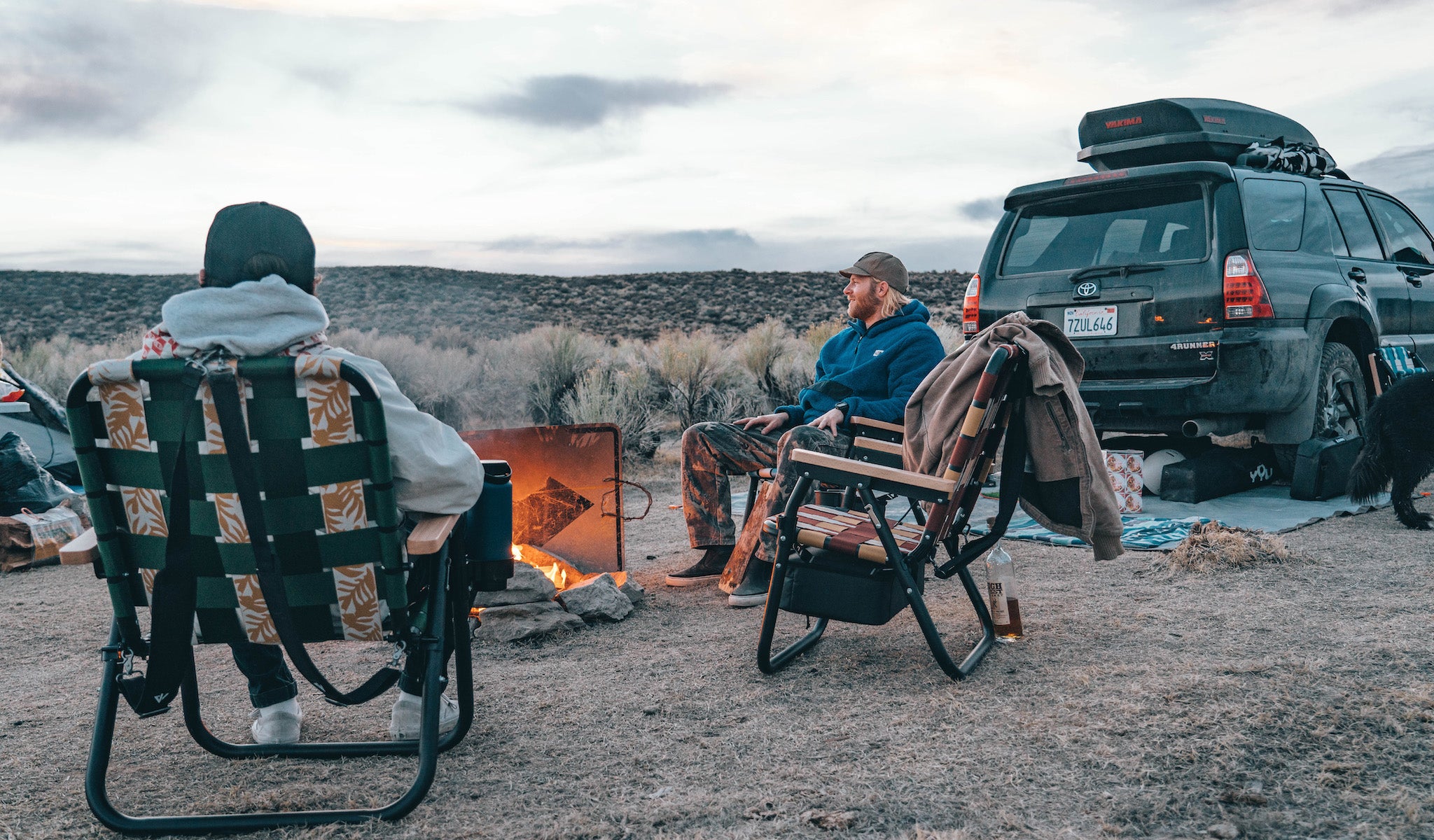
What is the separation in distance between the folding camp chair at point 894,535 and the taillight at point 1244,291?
127 inches

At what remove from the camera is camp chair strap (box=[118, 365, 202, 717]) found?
87.0 inches

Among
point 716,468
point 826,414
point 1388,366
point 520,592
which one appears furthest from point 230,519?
point 1388,366

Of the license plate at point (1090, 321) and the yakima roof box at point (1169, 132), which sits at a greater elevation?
the yakima roof box at point (1169, 132)

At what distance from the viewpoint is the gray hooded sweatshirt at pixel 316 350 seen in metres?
2.22

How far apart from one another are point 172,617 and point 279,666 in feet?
2.12

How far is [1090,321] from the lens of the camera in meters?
6.32

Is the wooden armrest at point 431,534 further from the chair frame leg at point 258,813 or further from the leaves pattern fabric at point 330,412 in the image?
the leaves pattern fabric at point 330,412

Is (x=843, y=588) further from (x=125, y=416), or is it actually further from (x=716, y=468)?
(x=125, y=416)

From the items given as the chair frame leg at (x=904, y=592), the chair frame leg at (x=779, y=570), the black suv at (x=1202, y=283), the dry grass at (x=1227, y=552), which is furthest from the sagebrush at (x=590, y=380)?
the chair frame leg at (x=779, y=570)

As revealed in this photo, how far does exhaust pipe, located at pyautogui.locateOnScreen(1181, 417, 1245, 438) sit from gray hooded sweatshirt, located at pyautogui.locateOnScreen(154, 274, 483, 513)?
191 inches

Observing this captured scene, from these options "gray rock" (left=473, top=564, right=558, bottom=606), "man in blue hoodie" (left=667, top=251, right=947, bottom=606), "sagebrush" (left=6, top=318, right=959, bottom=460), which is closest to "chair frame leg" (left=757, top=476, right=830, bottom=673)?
"man in blue hoodie" (left=667, top=251, right=947, bottom=606)

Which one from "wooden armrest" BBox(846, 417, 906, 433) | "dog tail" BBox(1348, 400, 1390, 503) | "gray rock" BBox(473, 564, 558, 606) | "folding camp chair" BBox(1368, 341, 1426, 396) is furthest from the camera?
"folding camp chair" BBox(1368, 341, 1426, 396)

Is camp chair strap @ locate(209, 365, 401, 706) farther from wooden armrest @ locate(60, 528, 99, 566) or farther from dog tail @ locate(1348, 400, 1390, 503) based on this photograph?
dog tail @ locate(1348, 400, 1390, 503)

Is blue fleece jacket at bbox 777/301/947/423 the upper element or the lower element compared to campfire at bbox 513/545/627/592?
upper
